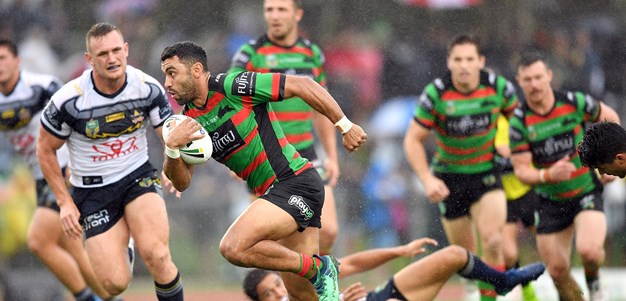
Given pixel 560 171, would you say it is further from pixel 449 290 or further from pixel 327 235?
pixel 449 290

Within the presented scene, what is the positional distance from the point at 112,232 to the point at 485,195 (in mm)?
3740

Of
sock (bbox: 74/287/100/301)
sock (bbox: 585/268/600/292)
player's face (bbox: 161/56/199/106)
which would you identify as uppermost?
player's face (bbox: 161/56/199/106)

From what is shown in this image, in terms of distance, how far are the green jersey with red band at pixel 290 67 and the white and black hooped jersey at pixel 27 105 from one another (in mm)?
1755

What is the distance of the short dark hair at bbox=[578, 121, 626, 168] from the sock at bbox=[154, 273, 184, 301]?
3.29 meters

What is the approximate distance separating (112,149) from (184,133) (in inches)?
69.3

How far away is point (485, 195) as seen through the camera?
10.9 meters

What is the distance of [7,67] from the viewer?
1081cm

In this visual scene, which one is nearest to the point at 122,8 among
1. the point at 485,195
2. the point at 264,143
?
the point at 485,195

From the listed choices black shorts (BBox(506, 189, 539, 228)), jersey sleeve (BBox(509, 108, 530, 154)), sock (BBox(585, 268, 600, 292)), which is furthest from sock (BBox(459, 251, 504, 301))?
black shorts (BBox(506, 189, 539, 228))

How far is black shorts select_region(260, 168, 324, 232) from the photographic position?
797 centimetres

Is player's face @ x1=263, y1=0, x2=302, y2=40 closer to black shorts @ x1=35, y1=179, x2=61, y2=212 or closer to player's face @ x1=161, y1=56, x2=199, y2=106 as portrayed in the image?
black shorts @ x1=35, y1=179, x2=61, y2=212

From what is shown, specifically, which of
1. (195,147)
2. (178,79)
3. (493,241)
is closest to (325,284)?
(195,147)

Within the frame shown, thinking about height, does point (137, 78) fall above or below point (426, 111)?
above

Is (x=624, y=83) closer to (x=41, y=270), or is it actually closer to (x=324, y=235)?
(x=324, y=235)
